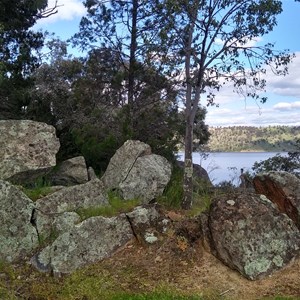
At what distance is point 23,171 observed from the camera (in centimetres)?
943

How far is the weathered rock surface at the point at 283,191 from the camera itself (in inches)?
303

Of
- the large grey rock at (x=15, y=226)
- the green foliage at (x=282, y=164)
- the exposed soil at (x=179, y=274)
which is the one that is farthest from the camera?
the green foliage at (x=282, y=164)

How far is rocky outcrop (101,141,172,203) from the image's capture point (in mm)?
10172

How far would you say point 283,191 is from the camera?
25.8 feet

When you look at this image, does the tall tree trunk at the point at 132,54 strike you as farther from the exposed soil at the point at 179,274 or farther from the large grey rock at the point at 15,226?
the exposed soil at the point at 179,274

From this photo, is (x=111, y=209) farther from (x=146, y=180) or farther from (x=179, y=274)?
(x=179, y=274)

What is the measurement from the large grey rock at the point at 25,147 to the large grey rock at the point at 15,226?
5.54ft

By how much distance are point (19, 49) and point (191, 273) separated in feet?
41.6

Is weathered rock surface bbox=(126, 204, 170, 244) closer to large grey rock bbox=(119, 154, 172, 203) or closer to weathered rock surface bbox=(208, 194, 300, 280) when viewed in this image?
weathered rock surface bbox=(208, 194, 300, 280)

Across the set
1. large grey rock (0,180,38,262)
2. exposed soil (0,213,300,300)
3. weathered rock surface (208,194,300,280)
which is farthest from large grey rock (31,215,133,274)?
weathered rock surface (208,194,300,280)

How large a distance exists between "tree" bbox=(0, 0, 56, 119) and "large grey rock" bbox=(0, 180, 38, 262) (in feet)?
24.4

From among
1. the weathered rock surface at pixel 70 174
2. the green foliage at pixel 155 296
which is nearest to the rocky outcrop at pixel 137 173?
the weathered rock surface at pixel 70 174

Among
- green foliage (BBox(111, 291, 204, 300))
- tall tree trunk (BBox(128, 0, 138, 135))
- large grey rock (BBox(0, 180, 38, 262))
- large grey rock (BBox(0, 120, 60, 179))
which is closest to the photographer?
green foliage (BBox(111, 291, 204, 300))

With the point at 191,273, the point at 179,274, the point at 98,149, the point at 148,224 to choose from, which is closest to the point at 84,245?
the point at 148,224
